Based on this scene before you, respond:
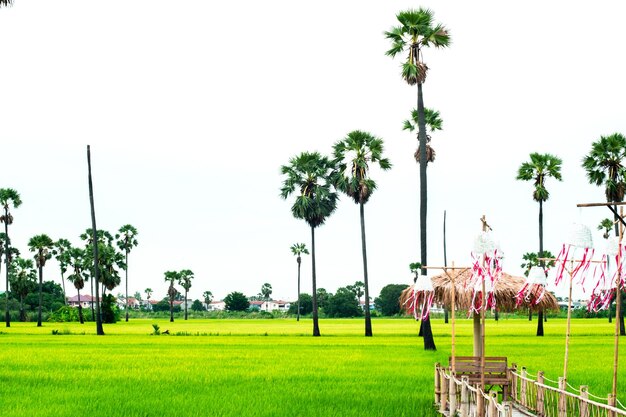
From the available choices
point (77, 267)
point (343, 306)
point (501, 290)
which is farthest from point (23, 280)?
point (501, 290)

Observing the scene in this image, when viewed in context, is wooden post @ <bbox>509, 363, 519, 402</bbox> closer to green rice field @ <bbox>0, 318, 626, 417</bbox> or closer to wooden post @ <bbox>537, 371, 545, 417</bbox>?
green rice field @ <bbox>0, 318, 626, 417</bbox>

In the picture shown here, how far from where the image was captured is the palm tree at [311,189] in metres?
66.7

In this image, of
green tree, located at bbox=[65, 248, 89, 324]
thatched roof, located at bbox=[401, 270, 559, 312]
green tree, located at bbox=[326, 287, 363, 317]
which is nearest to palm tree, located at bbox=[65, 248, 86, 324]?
green tree, located at bbox=[65, 248, 89, 324]

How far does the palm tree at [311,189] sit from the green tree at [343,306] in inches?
3295

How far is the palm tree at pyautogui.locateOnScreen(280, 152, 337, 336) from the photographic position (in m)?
66.7

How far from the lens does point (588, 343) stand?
4797 centimetres

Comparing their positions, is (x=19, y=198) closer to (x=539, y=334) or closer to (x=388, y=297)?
(x=539, y=334)

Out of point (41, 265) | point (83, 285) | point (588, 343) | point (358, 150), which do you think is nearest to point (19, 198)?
point (41, 265)

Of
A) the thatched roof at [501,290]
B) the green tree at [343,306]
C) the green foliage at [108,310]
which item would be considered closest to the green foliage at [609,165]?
the thatched roof at [501,290]

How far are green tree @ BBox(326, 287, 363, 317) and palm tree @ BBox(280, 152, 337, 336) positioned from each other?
83.7m

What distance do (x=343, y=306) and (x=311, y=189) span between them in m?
84.6

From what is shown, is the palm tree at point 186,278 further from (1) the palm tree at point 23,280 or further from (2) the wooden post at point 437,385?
(2) the wooden post at point 437,385

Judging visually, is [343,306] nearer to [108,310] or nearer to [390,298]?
[390,298]

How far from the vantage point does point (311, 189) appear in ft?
222
